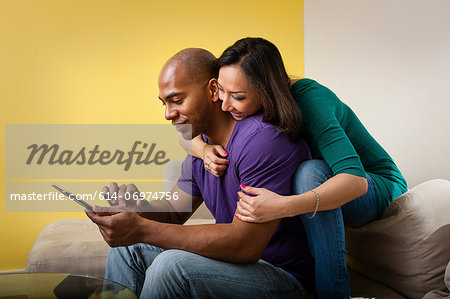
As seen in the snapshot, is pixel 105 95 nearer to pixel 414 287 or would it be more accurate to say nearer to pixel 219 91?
pixel 219 91

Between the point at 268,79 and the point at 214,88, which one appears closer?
the point at 268,79

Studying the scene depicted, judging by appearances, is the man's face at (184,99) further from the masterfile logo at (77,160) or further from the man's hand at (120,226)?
the masterfile logo at (77,160)

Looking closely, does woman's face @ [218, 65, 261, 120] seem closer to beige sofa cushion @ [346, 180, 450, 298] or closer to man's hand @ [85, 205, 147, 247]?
man's hand @ [85, 205, 147, 247]

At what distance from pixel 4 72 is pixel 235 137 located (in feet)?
8.70

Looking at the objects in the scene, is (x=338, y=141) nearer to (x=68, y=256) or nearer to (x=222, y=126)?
(x=222, y=126)

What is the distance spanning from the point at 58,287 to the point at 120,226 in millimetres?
338

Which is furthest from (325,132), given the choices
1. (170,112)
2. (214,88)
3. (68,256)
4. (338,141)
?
(68,256)

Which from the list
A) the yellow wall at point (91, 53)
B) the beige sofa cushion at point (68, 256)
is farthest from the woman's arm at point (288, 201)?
the yellow wall at point (91, 53)

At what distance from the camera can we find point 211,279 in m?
1.28

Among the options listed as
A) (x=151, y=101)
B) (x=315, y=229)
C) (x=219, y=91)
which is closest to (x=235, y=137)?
(x=219, y=91)

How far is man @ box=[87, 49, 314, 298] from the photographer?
1295 mm

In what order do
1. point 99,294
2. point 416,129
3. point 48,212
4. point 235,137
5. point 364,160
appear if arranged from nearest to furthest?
point 99,294 < point 235,137 < point 364,160 < point 416,129 < point 48,212

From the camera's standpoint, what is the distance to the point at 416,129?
3.48 metres

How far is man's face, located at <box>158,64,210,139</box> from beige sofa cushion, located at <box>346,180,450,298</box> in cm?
73
